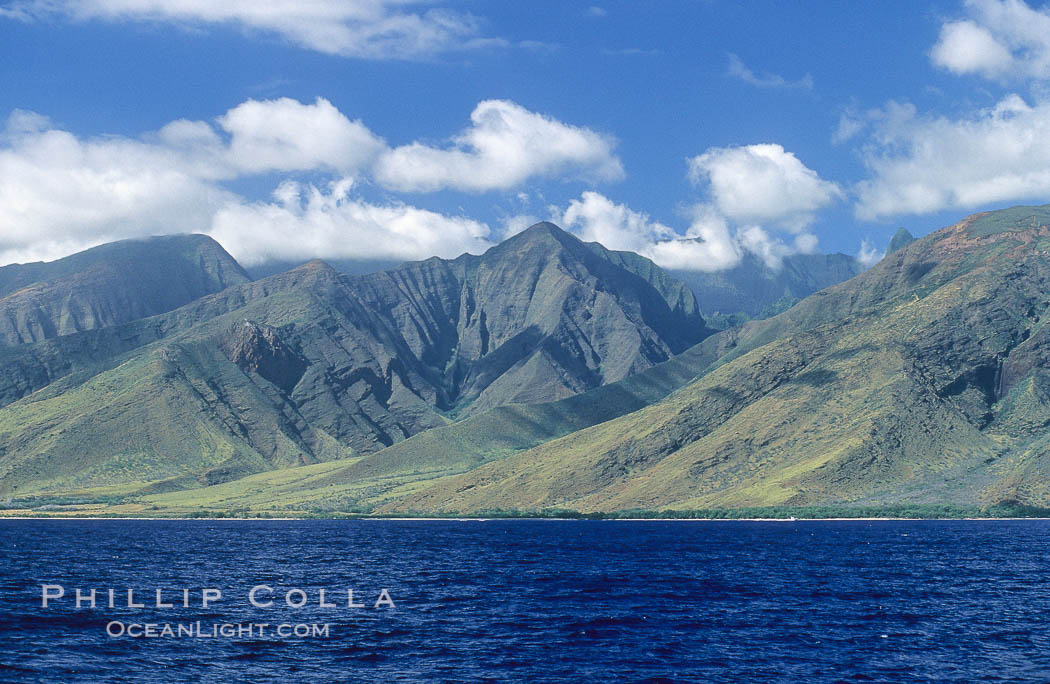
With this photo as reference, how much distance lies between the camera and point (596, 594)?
145 m

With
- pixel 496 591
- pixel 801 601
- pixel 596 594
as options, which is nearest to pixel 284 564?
pixel 496 591

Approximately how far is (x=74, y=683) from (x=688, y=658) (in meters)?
51.2

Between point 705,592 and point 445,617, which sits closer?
point 445,617

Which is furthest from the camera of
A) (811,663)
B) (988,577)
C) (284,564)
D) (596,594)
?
(284,564)

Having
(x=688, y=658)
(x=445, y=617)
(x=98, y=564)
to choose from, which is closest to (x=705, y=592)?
(x=445, y=617)

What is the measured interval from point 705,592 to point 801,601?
1514 cm

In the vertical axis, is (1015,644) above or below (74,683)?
below

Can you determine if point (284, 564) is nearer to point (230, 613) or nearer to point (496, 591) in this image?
point (496, 591)

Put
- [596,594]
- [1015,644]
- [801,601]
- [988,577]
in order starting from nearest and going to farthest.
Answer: [1015,644] < [801,601] < [596,594] < [988,577]

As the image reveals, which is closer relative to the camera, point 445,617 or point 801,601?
point 445,617

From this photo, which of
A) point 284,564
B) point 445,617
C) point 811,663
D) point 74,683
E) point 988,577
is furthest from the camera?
point 284,564

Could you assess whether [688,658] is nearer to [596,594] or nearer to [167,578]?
[596,594]

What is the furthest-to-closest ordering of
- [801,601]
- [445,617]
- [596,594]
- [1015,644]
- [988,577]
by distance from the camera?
[988,577], [596,594], [801,601], [445,617], [1015,644]

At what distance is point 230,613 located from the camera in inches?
4781
